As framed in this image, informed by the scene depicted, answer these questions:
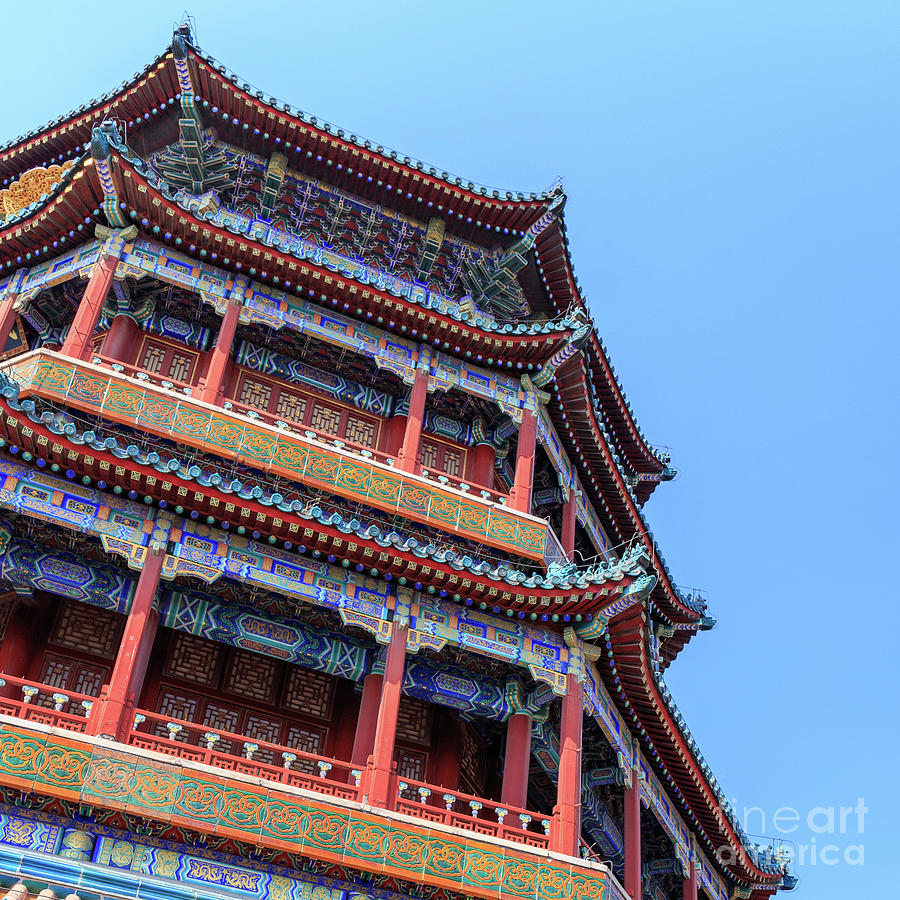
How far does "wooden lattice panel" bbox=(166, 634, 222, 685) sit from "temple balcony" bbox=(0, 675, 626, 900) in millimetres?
1819

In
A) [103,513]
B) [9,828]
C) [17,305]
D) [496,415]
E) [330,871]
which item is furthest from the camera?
[496,415]

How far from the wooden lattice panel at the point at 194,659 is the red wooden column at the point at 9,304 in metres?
6.47

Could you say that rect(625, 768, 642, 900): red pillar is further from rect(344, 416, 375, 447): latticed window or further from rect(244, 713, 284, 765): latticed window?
rect(344, 416, 375, 447): latticed window

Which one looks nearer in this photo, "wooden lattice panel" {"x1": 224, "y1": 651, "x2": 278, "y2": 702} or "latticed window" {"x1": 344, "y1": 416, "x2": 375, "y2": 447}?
"wooden lattice panel" {"x1": 224, "y1": 651, "x2": 278, "y2": 702}

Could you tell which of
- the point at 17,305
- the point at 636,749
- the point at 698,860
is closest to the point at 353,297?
the point at 17,305

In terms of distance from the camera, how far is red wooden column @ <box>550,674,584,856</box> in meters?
15.7

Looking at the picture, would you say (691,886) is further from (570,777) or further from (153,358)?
(153,358)

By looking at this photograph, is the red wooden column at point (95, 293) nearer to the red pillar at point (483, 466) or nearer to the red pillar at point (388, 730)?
the red pillar at point (388, 730)

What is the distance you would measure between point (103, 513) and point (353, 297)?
679 centimetres

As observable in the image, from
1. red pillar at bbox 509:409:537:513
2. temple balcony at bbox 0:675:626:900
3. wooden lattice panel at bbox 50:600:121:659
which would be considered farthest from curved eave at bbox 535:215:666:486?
wooden lattice panel at bbox 50:600:121:659

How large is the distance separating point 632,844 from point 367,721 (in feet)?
18.6

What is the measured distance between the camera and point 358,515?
1820 centimetres

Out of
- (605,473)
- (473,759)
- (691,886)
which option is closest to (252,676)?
(473,759)

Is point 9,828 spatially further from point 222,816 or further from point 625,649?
point 625,649
